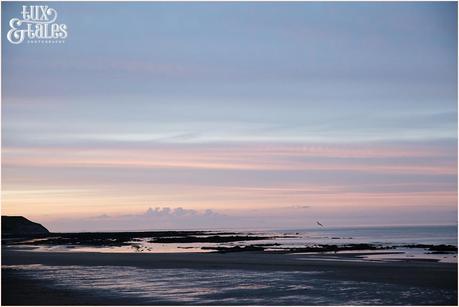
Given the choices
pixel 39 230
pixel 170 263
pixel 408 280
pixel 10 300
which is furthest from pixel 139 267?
pixel 39 230

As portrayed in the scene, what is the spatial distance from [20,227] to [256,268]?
67.7m

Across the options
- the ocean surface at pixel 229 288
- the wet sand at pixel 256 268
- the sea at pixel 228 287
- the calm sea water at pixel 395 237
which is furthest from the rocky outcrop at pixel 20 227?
→ the ocean surface at pixel 229 288

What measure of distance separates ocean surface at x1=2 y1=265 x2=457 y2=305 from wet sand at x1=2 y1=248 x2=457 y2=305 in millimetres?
767

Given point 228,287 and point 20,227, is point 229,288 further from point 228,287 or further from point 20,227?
point 20,227

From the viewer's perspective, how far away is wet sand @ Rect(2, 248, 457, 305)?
643 inches

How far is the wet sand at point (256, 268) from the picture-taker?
16.3 meters

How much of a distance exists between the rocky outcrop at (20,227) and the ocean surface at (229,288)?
6143cm

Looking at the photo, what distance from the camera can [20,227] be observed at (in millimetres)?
83875

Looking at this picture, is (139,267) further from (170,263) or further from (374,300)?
(374,300)

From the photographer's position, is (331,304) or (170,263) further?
(170,263)

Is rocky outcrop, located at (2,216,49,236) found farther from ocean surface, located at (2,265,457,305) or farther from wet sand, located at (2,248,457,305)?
ocean surface, located at (2,265,457,305)

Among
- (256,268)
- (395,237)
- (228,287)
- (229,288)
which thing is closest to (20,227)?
(395,237)

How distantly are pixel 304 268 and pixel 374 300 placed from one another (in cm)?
796

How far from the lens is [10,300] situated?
1574 centimetres
